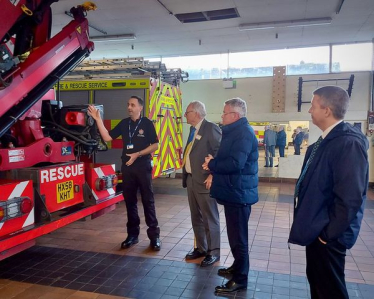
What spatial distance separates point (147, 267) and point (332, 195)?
2.38 meters

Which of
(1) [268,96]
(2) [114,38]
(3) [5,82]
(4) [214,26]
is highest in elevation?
(4) [214,26]

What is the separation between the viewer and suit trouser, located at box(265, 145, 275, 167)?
1072 cm

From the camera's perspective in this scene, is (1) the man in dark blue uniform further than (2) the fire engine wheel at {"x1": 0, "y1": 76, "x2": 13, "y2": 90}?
Yes

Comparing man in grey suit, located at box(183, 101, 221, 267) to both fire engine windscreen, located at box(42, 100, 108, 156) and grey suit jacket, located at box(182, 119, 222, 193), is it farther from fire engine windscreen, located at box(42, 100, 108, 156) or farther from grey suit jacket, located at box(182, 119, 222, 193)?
fire engine windscreen, located at box(42, 100, 108, 156)

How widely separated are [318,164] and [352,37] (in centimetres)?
784

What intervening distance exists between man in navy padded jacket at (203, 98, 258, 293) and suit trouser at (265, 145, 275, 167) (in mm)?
7708

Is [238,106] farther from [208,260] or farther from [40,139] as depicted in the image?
[40,139]

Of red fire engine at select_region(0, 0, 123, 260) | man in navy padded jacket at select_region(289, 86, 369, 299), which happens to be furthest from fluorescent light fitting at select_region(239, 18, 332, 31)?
man in navy padded jacket at select_region(289, 86, 369, 299)

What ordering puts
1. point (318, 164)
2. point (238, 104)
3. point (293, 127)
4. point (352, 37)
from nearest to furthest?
point (318, 164), point (238, 104), point (352, 37), point (293, 127)

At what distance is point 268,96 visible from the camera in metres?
9.55

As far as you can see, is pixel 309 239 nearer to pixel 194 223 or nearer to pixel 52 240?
pixel 194 223

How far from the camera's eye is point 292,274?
3643 mm

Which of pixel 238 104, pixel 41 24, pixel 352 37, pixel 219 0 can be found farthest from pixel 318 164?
pixel 352 37

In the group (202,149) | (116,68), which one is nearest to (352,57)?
(116,68)
